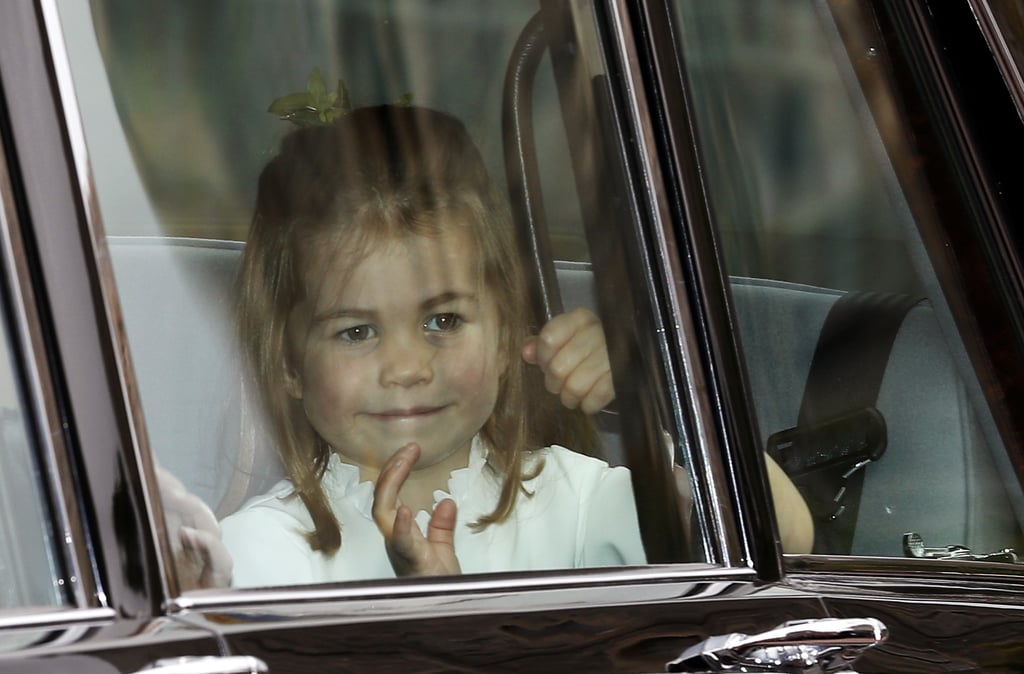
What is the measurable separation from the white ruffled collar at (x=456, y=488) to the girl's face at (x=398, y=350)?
10 mm

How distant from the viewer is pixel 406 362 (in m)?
1.04

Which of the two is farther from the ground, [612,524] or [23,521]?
[23,521]

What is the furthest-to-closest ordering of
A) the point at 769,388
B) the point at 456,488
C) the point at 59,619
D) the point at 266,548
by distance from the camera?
the point at 769,388, the point at 456,488, the point at 266,548, the point at 59,619

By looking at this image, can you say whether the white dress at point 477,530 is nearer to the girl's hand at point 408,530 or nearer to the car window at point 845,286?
the girl's hand at point 408,530

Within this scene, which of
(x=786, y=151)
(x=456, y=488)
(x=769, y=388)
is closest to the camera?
(x=456, y=488)

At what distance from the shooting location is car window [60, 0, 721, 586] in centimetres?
91

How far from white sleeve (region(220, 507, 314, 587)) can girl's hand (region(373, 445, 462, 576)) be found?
0.22 feet

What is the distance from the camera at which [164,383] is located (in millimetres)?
881

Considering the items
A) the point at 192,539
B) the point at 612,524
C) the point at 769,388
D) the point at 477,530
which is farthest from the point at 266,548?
the point at 769,388

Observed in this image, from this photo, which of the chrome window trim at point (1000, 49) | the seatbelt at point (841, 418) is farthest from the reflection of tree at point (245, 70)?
the chrome window trim at point (1000, 49)

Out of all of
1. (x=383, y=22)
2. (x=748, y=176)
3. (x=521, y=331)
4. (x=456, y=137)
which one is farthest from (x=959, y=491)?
(x=383, y=22)

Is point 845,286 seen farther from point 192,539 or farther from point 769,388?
point 192,539

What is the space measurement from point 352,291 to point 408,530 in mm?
199

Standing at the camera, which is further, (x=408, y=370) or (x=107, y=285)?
(x=408, y=370)
